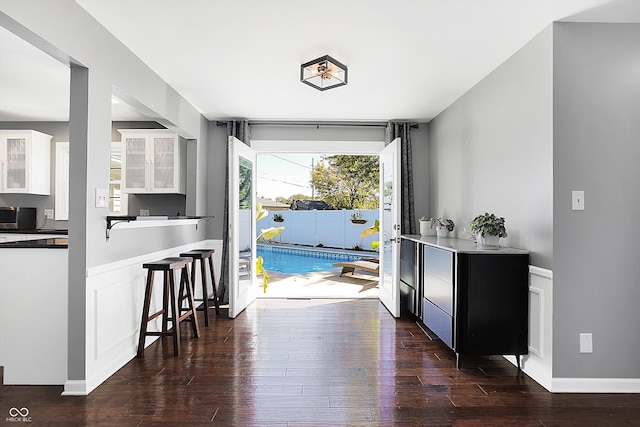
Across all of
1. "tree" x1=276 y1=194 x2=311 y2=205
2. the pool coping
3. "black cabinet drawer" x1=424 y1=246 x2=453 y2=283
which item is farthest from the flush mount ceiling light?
"tree" x1=276 y1=194 x2=311 y2=205

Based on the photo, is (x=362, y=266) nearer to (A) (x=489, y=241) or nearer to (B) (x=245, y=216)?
(B) (x=245, y=216)

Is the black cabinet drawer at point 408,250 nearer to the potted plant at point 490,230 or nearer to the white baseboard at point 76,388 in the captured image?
the potted plant at point 490,230

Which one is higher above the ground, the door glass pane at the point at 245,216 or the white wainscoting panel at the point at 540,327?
the door glass pane at the point at 245,216

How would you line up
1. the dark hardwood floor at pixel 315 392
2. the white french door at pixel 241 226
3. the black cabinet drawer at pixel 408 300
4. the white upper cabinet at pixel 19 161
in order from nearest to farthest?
the dark hardwood floor at pixel 315 392
the black cabinet drawer at pixel 408 300
the white french door at pixel 241 226
the white upper cabinet at pixel 19 161

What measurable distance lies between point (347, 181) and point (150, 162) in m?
11.0

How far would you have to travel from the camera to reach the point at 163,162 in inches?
200

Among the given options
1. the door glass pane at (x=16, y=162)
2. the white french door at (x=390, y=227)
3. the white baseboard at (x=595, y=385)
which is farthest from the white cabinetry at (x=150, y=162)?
the white baseboard at (x=595, y=385)

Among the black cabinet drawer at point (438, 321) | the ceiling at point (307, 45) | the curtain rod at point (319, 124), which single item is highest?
the ceiling at point (307, 45)

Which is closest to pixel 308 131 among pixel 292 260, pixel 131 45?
pixel 131 45

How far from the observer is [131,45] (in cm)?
313

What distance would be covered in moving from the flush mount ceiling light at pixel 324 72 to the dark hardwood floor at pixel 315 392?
2.41 meters

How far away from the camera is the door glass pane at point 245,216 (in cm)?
497

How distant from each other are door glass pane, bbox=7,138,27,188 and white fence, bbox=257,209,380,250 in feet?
25.8

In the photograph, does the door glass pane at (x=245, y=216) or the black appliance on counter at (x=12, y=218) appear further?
the black appliance on counter at (x=12, y=218)
